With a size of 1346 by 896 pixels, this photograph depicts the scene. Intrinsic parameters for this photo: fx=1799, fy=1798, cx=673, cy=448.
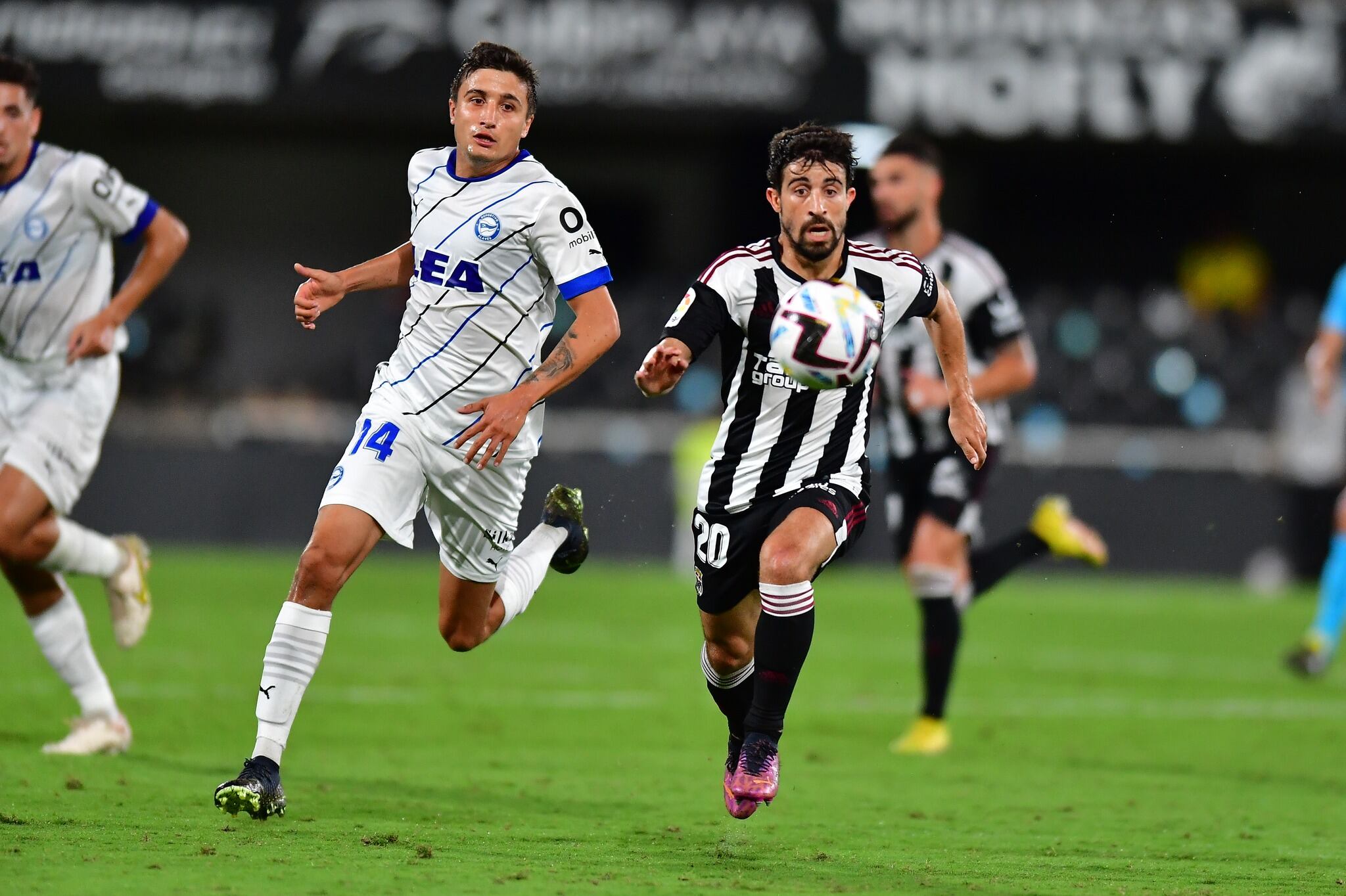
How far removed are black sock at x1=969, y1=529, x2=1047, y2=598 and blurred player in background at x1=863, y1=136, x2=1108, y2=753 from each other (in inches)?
13.6

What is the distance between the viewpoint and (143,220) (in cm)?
707

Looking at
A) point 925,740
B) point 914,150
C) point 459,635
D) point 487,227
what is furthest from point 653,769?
point 914,150

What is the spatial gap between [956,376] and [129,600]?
11.9 ft

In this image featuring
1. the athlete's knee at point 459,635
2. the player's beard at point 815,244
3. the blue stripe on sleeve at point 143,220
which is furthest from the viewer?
the blue stripe on sleeve at point 143,220

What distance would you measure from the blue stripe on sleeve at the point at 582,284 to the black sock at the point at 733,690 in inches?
50.7

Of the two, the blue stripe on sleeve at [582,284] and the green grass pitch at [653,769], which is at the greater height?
the blue stripe on sleeve at [582,284]

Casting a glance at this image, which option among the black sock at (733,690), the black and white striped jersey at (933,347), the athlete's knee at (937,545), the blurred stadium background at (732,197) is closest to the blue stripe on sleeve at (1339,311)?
the black and white striped jersey at (933,347)

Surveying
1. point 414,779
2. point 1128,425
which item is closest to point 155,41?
point 1128,425

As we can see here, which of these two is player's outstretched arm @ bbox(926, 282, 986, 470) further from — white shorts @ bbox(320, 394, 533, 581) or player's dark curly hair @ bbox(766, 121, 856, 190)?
white shorts @ bbox(320, 394, 533, 581)

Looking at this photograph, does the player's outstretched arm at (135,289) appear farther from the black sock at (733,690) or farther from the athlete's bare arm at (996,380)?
the athlete's bare arm at (996,380)

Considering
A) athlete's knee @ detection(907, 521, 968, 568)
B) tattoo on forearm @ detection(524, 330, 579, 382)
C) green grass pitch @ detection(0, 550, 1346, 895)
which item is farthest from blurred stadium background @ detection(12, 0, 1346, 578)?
tattoo on forearm @ detection(524, 330, 579, 382)

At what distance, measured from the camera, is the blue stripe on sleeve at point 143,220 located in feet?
23.2

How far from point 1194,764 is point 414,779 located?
332 centimetres

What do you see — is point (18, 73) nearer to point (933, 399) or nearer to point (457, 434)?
point (457, 434)
